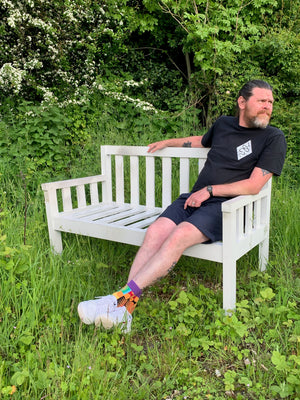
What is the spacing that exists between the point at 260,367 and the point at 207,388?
0.32 meters

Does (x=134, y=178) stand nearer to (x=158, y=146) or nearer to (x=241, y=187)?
(x=158, y=146)

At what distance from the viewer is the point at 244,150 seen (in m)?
2.73

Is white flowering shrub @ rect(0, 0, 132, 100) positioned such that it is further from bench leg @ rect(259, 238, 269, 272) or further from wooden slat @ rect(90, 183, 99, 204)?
bench leg @ rect(259, 238, 269, 272)

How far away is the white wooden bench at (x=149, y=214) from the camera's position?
2.39m

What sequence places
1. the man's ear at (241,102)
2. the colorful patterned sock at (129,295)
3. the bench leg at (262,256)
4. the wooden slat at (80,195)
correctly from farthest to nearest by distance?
the wooden slat at (80,195) → the bench leg at (262,256) → the man's ear at (241,102) → the colorful patterned sock at (129,295)

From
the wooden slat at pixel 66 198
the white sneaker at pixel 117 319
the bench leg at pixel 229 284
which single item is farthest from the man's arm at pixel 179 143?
the white sneaker at pixel 117 319

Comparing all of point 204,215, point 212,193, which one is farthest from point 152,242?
point 212,193

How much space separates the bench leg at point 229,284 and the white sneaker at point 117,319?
0.60 meters

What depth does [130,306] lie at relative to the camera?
2.27 meters

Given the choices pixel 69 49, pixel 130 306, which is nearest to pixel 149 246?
pixel 130 306

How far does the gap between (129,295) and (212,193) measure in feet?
3.01

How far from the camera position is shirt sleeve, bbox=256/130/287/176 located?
2.58m

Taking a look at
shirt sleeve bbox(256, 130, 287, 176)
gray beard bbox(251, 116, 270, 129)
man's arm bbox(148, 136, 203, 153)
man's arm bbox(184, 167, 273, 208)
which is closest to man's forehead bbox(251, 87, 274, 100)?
gray beard bbox(251, 116, 270, 129)

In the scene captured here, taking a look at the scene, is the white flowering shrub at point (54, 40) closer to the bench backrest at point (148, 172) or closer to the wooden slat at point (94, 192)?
the bench backrest at point (148, 172)
